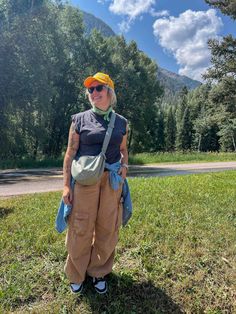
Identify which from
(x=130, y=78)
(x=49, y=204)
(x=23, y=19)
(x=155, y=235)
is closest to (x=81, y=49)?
(x=130, y=78)

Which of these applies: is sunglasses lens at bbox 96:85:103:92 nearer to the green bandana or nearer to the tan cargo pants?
the green bandana

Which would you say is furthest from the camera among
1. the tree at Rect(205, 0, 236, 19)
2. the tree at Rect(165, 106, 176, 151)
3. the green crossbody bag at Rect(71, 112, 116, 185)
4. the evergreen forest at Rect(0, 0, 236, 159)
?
the tree at Rect(165, 106, 176, 151)

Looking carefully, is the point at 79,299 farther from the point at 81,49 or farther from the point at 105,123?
the point at 81,49

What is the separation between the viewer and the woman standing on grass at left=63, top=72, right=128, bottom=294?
311 cm

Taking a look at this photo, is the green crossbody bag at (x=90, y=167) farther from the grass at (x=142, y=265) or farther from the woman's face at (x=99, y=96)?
the grass at (x=142, y=265)

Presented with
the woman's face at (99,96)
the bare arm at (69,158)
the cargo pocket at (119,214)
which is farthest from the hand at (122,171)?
the woman's face at (99,96)

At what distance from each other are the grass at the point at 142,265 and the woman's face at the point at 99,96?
1.91 m

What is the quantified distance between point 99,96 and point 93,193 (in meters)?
0.91

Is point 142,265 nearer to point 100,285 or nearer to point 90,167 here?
point 100,285

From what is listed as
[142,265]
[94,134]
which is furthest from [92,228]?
[142,265]

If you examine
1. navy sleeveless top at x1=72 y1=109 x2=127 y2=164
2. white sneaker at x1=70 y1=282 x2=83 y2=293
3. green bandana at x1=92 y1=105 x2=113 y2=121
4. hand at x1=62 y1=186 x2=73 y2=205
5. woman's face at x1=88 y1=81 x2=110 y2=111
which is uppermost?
woman's face at x1=88 y1=81 x2=110 y2=111

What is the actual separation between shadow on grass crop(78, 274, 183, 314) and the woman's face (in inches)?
74.8

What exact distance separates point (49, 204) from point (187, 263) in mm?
3519

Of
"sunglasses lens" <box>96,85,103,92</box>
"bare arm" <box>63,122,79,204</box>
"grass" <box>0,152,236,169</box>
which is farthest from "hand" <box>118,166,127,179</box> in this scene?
"grass" <box>0,152,236,169</box>
